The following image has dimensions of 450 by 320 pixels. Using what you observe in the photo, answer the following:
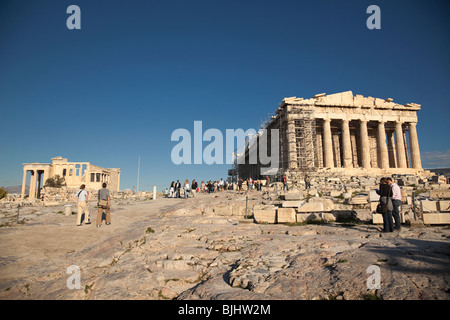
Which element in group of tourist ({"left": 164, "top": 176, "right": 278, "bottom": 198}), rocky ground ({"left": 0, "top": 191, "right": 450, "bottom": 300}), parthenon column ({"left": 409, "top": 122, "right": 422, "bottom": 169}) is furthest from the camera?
parthenon column ({"left": 409, "top": 122, "right": 422, "bottom": 169})

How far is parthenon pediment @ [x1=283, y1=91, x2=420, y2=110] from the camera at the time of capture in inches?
1246

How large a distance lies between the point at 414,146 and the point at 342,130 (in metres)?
10.3

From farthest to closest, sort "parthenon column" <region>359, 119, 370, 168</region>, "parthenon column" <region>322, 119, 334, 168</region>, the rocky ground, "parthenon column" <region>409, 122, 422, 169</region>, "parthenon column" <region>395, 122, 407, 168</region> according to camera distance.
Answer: "parthenon column" <region>395, 122, 407, 168</region>
"parthenon column" <region>409, 122, 422, 169</region>
"parthenon column" <region>359, 119, 370, 168</region>
"parthenon column" <region>322, 119, 334, 168</region>
the rocky ground

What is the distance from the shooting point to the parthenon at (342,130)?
1223 inches

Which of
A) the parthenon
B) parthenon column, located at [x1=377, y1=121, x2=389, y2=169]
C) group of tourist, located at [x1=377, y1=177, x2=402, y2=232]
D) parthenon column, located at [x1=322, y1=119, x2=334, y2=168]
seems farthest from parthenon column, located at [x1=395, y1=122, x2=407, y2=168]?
group of tourist, located at [x1=377, y1=177, x2=402, y2=232]

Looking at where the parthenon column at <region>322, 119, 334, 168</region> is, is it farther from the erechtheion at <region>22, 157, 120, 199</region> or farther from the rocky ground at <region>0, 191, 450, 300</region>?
the erechtheion at <region>22, 157, 120, 199</region>

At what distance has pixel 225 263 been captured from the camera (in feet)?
18.6

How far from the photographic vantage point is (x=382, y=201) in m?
7.57

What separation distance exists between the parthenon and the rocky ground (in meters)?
22.7

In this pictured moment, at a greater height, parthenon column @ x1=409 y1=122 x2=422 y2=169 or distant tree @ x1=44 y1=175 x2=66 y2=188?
parthenon column @ x1=409 y1=122 x2=422 y2=169

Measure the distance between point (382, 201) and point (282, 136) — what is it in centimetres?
2620
